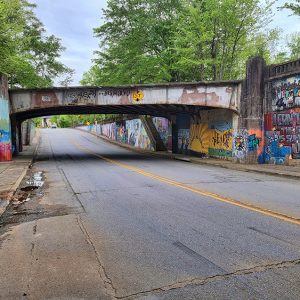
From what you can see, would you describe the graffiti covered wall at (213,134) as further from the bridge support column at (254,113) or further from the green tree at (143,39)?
the green tree at (143,39)

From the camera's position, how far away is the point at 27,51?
38625 mm

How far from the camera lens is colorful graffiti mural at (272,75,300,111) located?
1906cm

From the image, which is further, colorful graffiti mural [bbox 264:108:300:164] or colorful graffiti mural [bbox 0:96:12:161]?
colorful graffiti mural [bbox 0:96:12:161]

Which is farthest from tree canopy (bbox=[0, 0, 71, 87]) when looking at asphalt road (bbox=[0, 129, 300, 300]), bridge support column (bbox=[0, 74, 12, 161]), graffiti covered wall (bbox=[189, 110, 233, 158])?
asphalt road (bbox=[0, 129, 300, 300])

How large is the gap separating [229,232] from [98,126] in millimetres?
70888

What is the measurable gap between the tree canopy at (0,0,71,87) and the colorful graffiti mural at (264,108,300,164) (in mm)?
19464

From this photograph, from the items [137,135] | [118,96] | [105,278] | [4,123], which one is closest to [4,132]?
[4,123]

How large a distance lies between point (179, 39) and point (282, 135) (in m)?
12.7

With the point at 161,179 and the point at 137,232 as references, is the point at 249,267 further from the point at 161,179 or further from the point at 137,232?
the point at 161,179

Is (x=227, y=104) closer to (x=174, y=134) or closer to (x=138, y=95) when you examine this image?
(x=138, y=95)

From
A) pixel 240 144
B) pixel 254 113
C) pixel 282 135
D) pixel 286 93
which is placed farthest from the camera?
pixel 240 144

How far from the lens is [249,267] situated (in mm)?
4707

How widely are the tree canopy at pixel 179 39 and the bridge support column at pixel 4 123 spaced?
12332 mm

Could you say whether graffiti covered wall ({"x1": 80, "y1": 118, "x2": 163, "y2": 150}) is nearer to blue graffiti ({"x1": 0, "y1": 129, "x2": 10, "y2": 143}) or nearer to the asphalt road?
blue graffiti ({"x1": 0, "y1": 129, "x2": 10, "y2": 143})
